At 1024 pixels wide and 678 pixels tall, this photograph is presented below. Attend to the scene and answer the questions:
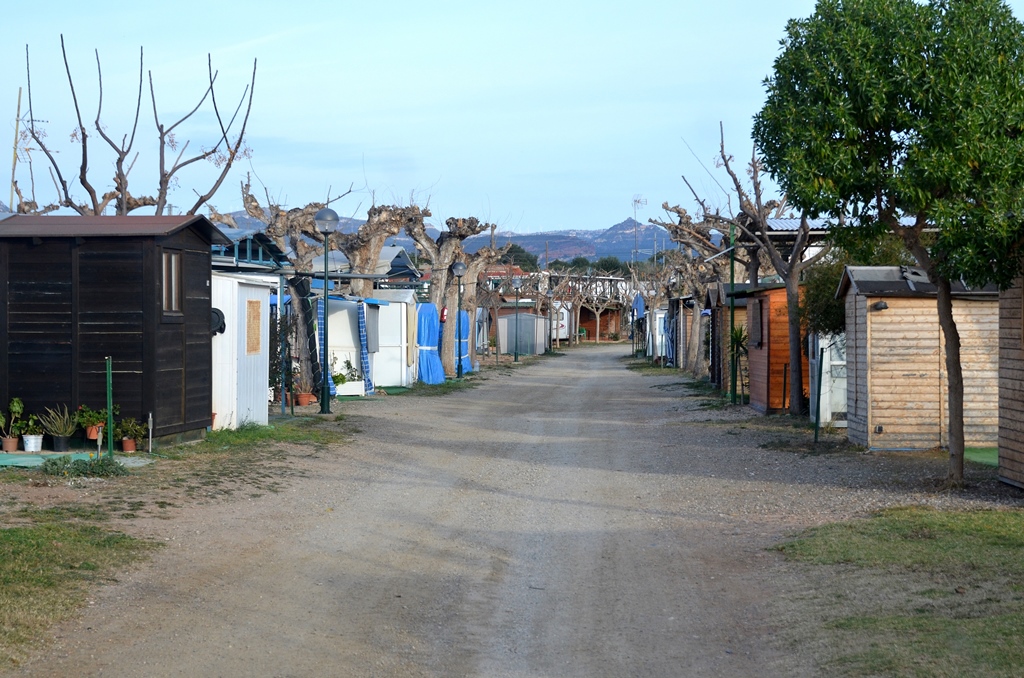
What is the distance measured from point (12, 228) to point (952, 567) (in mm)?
11440

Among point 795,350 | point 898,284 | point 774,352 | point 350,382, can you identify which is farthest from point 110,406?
point 350,382

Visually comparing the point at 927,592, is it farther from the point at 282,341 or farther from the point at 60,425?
the point at 282,341

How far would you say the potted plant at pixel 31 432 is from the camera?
12.8 meters

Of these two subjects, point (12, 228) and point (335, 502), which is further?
point (12, 228)

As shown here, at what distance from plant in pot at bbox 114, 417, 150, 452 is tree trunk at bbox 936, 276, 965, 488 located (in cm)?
954

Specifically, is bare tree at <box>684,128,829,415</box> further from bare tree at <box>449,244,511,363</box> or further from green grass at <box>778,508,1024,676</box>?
bare tree at <box>449,244,511,363</box>

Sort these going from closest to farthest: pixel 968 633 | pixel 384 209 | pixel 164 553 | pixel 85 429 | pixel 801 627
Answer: pixel 968 633, pixel 801 627, pixel 164 553, pixel 85 429, pixel 384 209

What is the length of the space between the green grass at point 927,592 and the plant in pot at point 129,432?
8237 mm

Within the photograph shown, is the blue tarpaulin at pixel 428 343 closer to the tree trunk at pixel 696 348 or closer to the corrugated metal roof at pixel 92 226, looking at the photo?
the tree trunk at pixel 696 348

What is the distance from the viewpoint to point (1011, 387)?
11.4 meters

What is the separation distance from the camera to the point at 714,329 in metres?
30.2

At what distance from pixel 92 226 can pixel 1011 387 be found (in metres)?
11.0

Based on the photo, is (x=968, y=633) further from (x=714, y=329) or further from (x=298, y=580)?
(x=714, y=329)

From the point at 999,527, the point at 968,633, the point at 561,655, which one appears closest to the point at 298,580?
the point at 561,655
